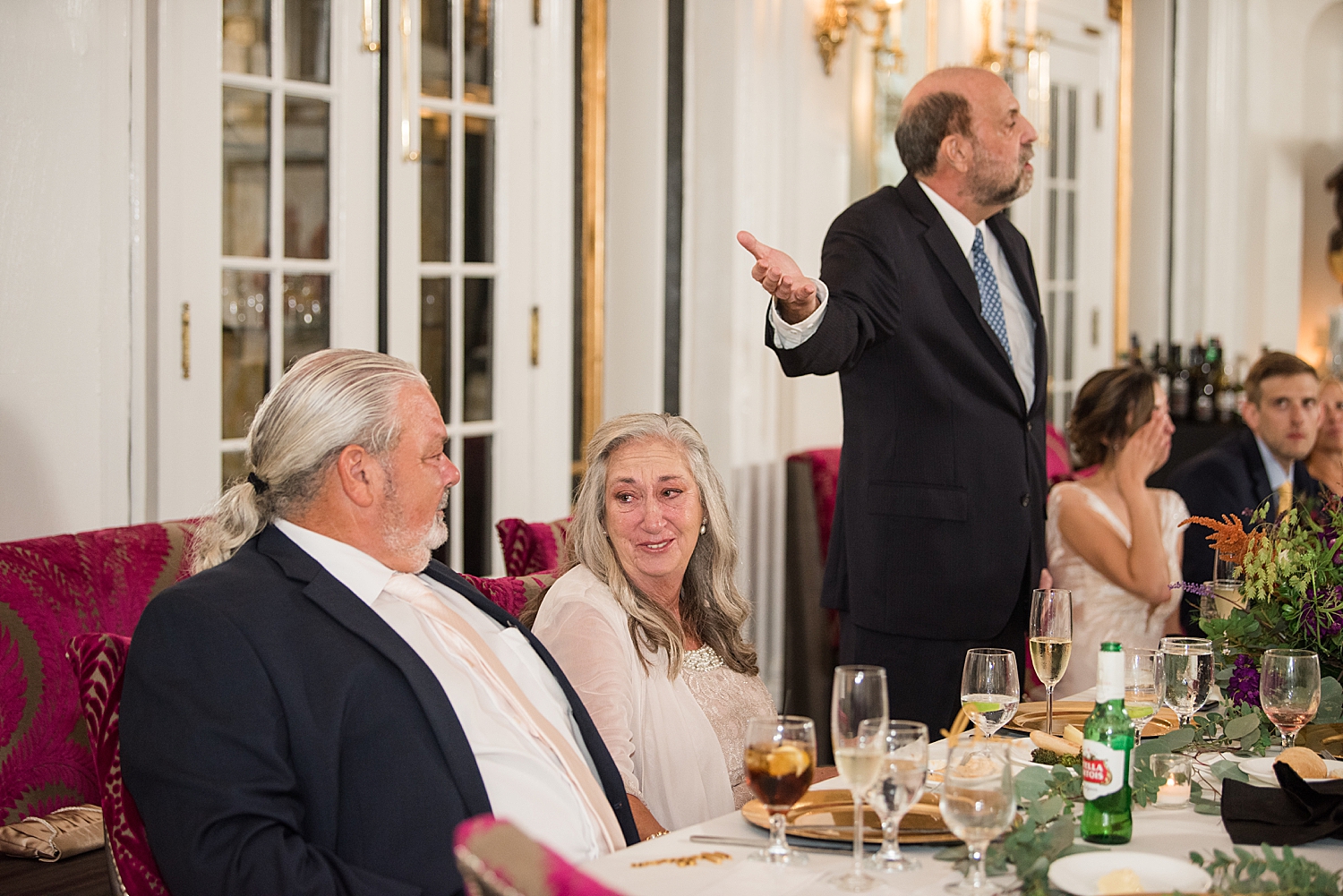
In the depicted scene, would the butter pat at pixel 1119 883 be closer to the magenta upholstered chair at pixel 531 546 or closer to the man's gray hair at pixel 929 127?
the magenta upholstered chair at pixel 531 546

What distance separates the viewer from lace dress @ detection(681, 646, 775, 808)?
2143 mm

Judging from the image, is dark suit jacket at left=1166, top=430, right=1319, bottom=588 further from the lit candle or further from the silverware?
the silverware

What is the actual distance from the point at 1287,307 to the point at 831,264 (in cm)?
538

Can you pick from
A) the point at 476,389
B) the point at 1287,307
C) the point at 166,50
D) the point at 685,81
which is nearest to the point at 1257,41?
the point at 1287,307

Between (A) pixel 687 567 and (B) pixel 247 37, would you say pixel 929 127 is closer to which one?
(A) pixel 687 567

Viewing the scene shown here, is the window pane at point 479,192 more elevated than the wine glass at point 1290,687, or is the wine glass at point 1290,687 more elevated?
the window pane at point 479,192

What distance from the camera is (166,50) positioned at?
3066mm

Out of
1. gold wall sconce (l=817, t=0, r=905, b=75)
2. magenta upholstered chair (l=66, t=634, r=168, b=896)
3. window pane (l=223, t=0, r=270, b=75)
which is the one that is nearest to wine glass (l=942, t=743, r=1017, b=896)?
magenta upholstered chair (l=66, t=634, r=168, b=896)

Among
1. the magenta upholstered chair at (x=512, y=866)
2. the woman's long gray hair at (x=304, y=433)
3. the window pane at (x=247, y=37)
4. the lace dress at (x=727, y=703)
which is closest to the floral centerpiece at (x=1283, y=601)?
the lace dress at (x=727, y=703)

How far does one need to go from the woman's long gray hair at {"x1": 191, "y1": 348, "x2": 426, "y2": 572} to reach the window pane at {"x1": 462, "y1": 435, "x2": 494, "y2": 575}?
6.93 feet

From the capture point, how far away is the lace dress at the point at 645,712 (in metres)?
2.02

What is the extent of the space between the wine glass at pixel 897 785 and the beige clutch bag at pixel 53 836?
1.25 m

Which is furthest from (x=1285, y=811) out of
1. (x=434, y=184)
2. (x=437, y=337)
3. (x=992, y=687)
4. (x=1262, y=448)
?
(x=434, y=184)

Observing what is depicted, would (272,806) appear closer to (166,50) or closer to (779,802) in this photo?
(779,802)
